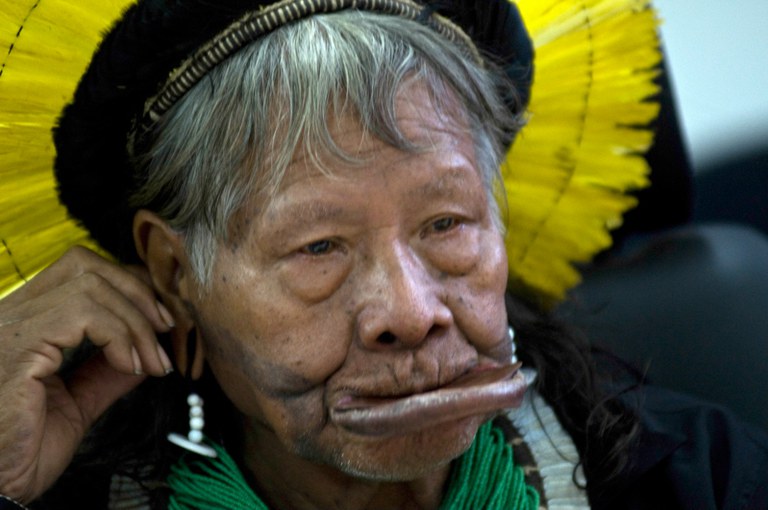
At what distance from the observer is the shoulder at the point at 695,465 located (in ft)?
6.81

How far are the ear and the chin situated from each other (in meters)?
0.38

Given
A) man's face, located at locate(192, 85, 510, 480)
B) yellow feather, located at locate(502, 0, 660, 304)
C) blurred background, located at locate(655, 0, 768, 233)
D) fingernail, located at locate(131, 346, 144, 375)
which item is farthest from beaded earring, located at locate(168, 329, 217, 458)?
blurred background, located at locate(655, 0, 768, 233)

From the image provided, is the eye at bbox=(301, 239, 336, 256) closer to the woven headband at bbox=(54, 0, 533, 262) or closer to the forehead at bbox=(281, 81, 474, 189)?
the forehead at bbox=(281, 81, 474, 189)

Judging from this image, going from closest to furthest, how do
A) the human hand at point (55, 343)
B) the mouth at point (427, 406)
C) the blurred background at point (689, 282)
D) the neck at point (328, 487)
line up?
the mouth at point (427, 406)
the human hand at point (55, 343)
the neck at point (328, 487)
the blurred background at point (689, 282)

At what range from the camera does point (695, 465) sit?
83.1 inches

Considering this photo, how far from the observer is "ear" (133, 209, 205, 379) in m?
1.99

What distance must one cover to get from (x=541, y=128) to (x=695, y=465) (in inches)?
26.5

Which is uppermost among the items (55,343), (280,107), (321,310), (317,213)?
(280,107)

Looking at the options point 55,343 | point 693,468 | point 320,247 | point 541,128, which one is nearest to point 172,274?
point 55,343

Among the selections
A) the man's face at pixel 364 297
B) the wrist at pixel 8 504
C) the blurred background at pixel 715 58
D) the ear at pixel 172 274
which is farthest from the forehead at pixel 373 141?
the blurred background at pixel 715 58

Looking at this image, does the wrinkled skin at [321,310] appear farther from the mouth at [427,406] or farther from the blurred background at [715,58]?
the blurred background at [715,58]

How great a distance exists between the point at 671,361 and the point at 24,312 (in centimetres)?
137

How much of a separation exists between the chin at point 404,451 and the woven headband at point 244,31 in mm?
609

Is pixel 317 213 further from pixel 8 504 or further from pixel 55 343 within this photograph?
pixel 8 504
